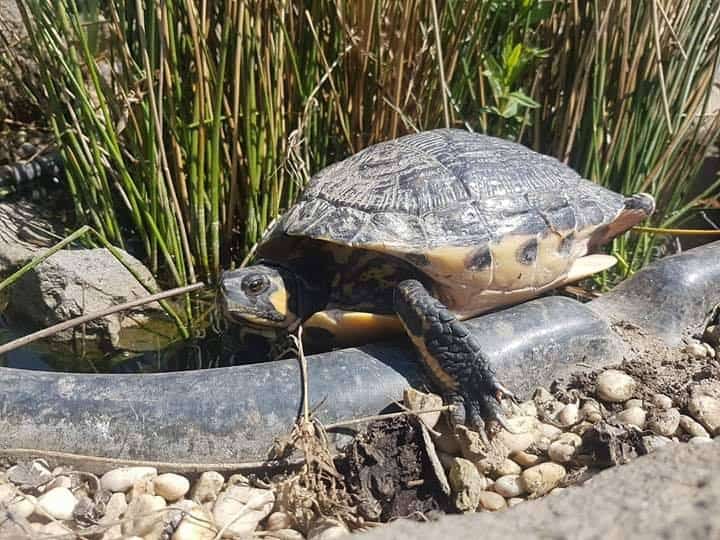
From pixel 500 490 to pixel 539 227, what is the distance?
723mm

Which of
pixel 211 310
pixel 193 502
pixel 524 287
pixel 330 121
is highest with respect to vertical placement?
pixel 330 121

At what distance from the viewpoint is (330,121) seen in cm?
257

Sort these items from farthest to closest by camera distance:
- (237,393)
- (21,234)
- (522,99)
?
(21,234)
(522,99)
(237,393)

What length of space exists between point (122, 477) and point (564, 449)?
0.93m

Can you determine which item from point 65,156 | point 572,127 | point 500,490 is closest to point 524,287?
point 500,490

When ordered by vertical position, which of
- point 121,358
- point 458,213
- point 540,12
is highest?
point 540,12

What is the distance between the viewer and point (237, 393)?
162cm

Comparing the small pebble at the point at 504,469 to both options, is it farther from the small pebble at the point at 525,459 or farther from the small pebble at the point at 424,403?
the small pebble at the point at 424,403

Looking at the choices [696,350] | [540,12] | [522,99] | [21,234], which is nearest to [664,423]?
[696,350]

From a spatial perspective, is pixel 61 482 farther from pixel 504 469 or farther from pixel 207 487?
pixel 504 469

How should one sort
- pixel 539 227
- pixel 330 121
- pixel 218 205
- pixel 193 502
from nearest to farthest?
pixel 193 502 < pixel 539 227 < pixel 218 205 < pixel 330 121

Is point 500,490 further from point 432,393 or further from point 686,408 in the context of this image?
point 686,408

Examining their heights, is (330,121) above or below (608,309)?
above

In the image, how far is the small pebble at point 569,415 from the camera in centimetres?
173
